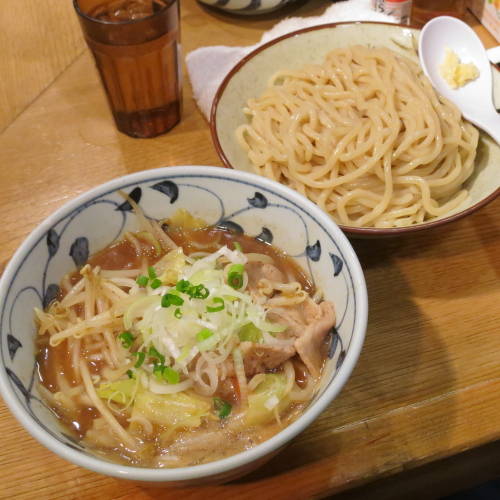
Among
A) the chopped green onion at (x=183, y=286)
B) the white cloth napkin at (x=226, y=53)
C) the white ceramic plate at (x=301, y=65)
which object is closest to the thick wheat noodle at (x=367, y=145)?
the white ceramic plate at (x=301, y=65)

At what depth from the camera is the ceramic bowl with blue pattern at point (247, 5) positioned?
6.23 ft

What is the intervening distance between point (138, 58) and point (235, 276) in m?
0.78

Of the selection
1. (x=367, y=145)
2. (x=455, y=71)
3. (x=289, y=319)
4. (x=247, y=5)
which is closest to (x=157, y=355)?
(x=289, y=319)

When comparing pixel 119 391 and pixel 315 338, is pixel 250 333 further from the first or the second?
pixel 119 391

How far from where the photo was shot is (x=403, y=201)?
4.55ft

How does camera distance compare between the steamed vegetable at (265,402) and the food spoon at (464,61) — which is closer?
the steamed vegetable at (265,402)

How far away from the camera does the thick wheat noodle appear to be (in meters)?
1.38

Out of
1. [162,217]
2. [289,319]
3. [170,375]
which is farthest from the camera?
[162,217]

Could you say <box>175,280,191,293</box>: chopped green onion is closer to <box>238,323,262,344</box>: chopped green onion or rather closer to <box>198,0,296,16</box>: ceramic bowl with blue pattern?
<box>238,323,262,344</box>: chopped green onion

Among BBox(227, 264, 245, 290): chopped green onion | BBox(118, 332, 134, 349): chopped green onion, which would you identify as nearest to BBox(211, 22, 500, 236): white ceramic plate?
BBox(227, 264, 245, 290): chopped green onion

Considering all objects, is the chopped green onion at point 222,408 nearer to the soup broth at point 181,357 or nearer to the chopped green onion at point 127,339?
the soup broth at point 181,357

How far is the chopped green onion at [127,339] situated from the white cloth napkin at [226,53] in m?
0.86

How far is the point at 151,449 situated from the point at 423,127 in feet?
3.27

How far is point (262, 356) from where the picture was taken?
947mm
